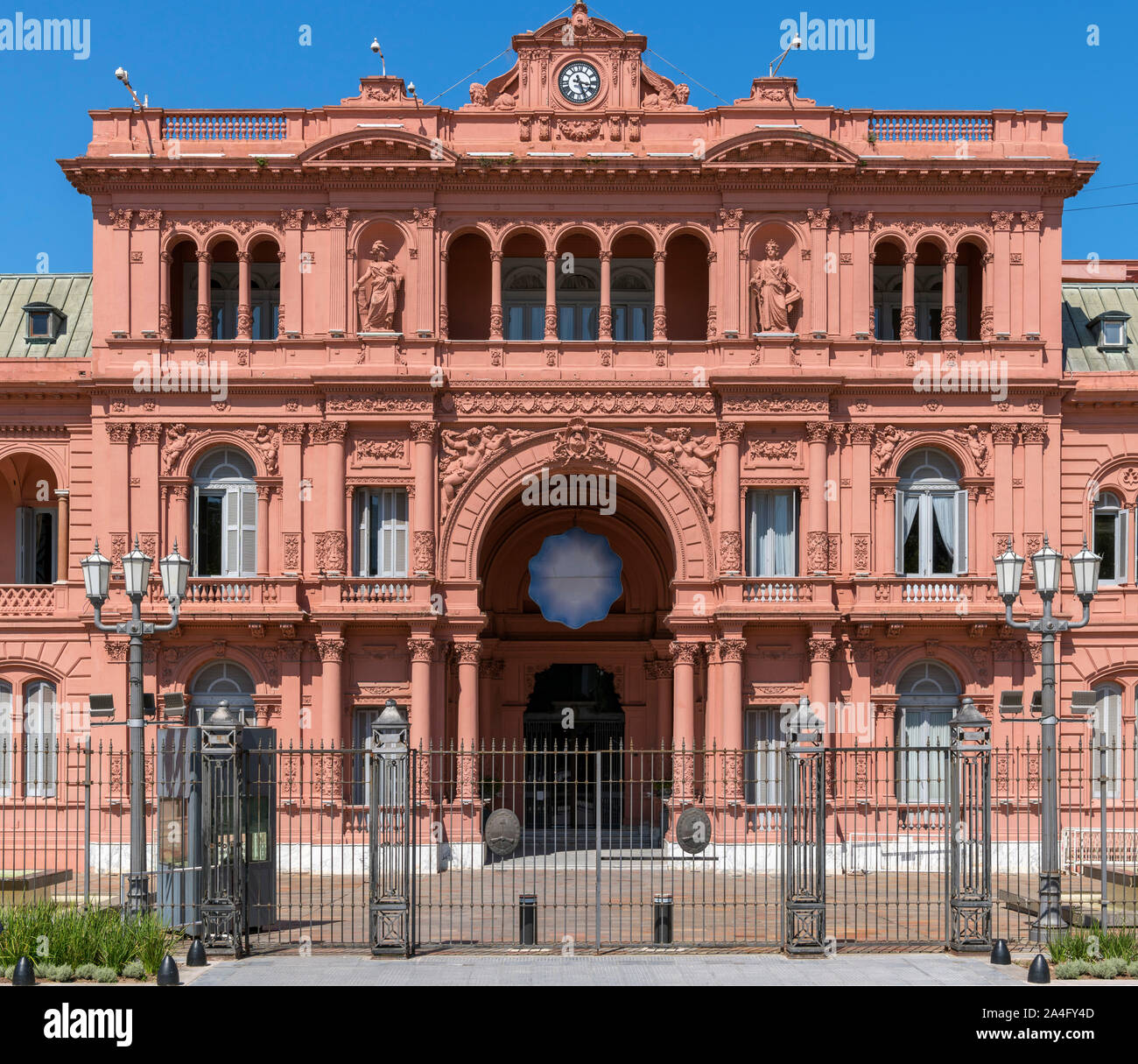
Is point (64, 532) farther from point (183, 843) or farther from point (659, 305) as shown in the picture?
point (183, 843)

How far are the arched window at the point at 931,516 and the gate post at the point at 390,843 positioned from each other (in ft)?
60.3

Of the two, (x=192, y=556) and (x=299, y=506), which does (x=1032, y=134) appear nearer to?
(x=299, y=506)

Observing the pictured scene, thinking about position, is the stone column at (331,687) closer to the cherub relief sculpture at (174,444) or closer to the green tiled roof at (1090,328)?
the cherub relief sculpture at (174,444)

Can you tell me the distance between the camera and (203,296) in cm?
3691

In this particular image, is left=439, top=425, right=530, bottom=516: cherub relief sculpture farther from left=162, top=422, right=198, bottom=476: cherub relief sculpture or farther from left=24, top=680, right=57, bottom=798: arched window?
left=24, top=680, right=57, bottom=798: arched window

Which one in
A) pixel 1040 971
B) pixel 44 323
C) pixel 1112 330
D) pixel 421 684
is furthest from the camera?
pixel 44 323

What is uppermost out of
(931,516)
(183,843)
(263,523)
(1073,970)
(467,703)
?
(931,516)

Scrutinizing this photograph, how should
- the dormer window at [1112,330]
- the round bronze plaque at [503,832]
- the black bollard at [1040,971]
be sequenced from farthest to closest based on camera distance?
the dormer window at [1112,330]
the round bronze plaque at [503,832]
the black bollard at [1040,971]

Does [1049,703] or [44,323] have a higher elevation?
[44,323]

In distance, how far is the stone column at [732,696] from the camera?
35594 millimetres

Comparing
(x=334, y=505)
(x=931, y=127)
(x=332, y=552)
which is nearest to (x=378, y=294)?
(x=334, y=505)

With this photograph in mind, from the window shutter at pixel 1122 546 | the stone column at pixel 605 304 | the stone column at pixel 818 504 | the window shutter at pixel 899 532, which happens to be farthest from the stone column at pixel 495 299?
the window shutter at pixel 1122 546

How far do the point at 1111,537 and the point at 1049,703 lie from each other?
52.7ft

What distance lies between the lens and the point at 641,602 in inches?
1698
